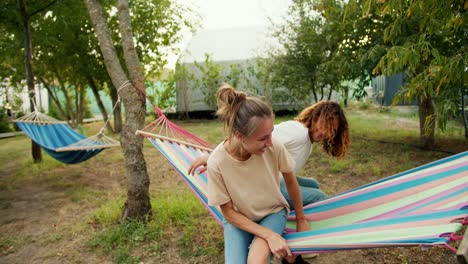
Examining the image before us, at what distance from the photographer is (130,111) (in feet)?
8.18

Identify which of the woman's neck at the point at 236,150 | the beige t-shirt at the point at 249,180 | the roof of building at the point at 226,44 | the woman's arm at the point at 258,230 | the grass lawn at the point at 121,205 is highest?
the roof of building at the point at 226,44

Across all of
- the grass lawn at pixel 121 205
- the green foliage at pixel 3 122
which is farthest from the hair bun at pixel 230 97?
the green foliage at pixel 3 122

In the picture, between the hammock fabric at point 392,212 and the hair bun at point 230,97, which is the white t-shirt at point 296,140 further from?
the hair bun at point 230,97

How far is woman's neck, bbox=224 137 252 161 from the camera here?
1473 millimetres

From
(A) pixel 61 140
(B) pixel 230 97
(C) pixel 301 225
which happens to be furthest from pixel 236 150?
(A) pixel 61 140

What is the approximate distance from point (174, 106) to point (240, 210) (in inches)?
348

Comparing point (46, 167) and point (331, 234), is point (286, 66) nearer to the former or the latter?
point (46, 167)

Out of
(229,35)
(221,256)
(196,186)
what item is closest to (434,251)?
(221,256)

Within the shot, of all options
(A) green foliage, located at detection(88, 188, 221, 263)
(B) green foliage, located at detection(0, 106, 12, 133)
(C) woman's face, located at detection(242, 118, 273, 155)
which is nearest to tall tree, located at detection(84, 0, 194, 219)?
(A) green foliage, located at detection(88, 188, 221, 263)

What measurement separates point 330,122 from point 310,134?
0.39ft

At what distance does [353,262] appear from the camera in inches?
81.0

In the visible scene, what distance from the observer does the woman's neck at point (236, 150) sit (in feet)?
4.83

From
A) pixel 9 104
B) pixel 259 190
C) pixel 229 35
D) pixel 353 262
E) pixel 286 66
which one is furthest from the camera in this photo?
pixel 229 35

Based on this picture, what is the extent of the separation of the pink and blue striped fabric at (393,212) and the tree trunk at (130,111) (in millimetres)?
595
